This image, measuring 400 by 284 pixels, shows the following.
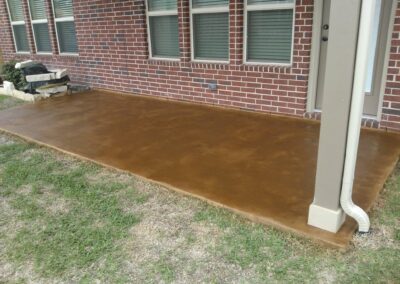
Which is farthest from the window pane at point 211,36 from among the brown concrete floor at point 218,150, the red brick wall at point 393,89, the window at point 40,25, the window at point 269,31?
the window at point 40,25

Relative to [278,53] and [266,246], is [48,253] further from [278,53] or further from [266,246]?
[278,53]

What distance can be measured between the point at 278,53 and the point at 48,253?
3.42m

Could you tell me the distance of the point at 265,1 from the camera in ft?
14.1

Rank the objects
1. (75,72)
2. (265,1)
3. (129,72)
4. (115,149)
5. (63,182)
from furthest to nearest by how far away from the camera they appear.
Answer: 1. (75,72)
2. (129,72)
3. (265,1)
4. (115,149)
5. (63,182)

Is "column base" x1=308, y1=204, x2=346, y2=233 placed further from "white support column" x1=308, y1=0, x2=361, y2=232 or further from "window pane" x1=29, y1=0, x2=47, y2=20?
"window pane" x1=29, y1=0, x2=47, y2=20

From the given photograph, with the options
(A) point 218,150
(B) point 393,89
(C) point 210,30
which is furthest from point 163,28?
(B) point 393,89

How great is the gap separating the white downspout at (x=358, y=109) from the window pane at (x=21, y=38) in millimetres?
8251

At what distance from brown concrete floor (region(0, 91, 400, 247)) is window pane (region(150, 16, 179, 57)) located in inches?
33.6

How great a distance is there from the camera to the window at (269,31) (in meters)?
4.21

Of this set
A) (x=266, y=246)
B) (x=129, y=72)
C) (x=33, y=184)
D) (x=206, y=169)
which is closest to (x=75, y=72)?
(x=129, y=72)

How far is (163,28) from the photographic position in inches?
219

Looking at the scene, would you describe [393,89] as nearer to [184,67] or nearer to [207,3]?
[207,3]

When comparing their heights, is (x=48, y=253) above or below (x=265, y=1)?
below

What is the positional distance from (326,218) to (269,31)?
2892 millimetres
